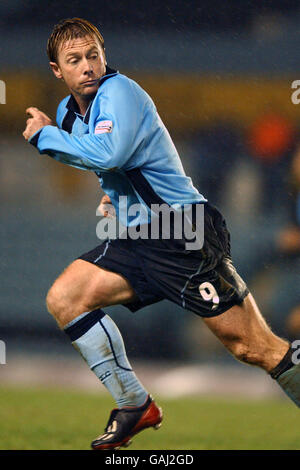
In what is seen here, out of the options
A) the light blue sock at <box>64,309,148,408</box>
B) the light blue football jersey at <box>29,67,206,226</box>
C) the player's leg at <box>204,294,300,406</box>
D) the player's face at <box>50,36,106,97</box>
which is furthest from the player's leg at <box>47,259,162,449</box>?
the player's face at <box>50,36,106,97</box>

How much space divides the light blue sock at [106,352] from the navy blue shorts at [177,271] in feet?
0.57

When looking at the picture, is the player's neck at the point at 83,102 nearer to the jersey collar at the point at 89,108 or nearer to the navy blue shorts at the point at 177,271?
the jersey collar at the point at 89,108

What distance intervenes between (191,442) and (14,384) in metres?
2.28

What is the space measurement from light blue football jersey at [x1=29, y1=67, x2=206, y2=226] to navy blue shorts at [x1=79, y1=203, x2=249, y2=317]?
15cm

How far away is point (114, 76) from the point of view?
3.66 m

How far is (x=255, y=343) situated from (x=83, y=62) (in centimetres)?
148

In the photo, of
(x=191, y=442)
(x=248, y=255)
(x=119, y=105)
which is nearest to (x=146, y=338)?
(x=248, y=255)

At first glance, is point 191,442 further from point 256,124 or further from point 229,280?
point 256,124

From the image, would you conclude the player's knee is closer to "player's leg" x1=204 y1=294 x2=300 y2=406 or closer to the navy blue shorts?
the navy blue shorts

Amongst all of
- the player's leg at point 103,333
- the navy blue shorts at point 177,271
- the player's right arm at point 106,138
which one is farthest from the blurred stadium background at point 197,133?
the player's right arm at point 106,138

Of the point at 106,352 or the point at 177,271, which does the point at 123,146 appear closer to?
the point at 177,271

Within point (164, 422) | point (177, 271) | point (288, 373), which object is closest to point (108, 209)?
point (177, 271)

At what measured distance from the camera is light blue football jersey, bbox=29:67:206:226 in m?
3.52

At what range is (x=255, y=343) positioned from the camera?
12.3 feet
